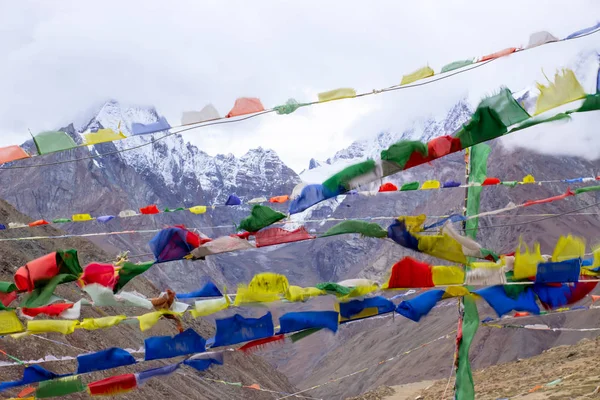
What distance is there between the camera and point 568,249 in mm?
6047

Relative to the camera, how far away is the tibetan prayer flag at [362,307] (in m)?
6.31

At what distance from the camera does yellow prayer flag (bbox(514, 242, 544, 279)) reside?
242 inches

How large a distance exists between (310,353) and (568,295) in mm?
73993

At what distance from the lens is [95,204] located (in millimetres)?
90438

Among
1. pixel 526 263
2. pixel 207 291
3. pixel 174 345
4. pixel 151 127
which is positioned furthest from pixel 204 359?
pixel 526 263

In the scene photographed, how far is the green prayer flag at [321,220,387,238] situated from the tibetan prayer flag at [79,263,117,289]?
179cm

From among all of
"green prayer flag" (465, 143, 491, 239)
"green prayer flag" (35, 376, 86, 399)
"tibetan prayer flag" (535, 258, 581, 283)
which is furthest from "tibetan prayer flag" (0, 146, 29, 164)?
"green prayer flag" (465, 143, 491, 239)

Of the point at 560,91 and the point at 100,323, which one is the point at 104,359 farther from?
the point at 560,91

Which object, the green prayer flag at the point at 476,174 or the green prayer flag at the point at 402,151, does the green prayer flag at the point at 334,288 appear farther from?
the green prayer flag at the point at 476,174

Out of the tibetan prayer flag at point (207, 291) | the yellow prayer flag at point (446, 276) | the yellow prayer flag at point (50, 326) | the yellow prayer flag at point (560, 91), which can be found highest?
the yellow prayer flag at point (560, 91)

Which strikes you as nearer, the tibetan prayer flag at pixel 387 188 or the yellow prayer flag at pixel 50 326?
the yellow prayer flag at pixel 50 326

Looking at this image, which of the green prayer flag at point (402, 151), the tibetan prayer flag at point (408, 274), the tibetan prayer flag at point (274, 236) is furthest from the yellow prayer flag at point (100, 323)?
the green prayer flag at point (402, 151)

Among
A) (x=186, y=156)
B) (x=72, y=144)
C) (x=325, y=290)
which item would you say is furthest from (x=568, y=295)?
(x=186, y=156)

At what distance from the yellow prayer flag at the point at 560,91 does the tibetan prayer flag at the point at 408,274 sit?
159cm
